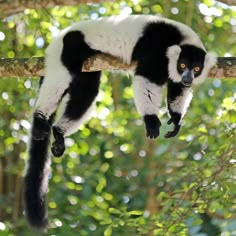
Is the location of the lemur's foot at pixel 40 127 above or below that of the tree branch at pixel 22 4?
below

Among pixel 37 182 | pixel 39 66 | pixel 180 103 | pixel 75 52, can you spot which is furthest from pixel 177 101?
pixel 37 182

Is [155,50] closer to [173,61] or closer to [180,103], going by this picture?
[173,61]

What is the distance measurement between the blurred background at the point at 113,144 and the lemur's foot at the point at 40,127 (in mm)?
859

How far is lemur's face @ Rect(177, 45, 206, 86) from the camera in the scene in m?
5.66

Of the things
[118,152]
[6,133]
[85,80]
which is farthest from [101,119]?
[85,80]

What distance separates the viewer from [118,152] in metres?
8.89

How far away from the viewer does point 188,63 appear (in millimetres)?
5773

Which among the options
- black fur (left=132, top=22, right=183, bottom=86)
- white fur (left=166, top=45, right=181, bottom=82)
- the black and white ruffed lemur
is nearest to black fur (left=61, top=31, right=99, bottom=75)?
the black and white ruffed lemur

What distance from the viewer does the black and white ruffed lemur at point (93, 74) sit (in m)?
5.50

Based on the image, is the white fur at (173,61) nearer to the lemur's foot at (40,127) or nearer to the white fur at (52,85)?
the white fur at (52,85)

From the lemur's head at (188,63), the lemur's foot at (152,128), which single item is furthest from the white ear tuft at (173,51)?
the lemur's foot at (152,128)

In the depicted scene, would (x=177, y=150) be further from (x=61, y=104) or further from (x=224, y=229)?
(x=61, y=104)

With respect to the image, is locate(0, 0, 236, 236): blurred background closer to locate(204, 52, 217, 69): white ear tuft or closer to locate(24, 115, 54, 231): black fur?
locate(204, 52, 217, 69): white ear tuft

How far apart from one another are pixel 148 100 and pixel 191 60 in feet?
1.79
